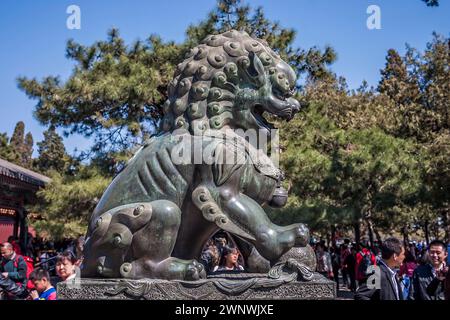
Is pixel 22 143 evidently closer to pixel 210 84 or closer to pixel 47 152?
pixel 47 152

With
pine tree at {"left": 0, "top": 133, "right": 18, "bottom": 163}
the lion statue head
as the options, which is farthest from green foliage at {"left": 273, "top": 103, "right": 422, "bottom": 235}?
pine tree at {"left": 0, "top": 133, "right": 18, "bottom": 163}

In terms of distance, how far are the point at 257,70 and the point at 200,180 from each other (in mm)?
1033

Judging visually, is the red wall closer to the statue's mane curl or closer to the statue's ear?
the statue's mane curl

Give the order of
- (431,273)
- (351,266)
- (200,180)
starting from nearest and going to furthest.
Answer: (200,180) < (431,273) < (351,266)

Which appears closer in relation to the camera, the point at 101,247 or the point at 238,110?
the point at 101,247

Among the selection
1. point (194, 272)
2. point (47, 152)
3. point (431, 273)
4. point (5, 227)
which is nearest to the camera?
point (194, 272)

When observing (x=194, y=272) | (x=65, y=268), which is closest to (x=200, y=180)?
(x=194, y=272)

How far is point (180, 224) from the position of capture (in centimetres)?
381

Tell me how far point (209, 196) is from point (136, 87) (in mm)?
7897

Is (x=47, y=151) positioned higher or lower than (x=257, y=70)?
higher

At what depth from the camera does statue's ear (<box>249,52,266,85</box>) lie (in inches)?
161

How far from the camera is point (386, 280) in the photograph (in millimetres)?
3434
